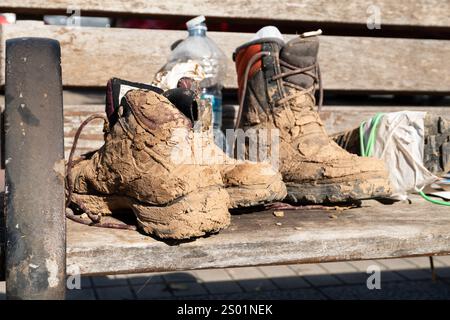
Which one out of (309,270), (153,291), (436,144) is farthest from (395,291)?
(436,144)

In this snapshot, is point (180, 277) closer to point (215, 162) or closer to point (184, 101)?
point (215, 162)

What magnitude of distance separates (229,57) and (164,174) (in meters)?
1.17

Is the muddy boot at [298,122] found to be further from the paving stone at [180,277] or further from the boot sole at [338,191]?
the paving stone at [180,277]

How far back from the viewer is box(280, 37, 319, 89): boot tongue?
5.18 ft

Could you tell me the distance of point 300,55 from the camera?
1602mm

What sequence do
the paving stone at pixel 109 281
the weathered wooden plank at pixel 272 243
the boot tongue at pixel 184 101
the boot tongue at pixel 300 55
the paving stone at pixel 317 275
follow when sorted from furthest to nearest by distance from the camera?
the paving stone at pixel 317 275 → the paving stone at pixel 109 281 → the boot tongue at pixel 300 55 → the boot tongue at pixel 184 101 → the weathered wooden plank at pixel 272 243

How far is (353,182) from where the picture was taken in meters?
1.39

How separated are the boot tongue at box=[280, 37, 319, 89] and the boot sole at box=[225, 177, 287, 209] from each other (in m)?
0.46

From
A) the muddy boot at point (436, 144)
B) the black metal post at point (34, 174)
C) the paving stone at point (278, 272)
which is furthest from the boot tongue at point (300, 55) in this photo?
the paving stone at point (278, 272)

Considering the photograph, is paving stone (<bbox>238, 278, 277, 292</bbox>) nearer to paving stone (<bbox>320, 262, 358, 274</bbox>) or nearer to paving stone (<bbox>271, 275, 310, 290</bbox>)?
paving stone (<bbox>271, 275, 310, 290</bbox>)

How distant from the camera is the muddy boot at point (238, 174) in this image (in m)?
1.23

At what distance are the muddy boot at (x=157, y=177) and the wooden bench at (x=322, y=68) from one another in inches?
1.8

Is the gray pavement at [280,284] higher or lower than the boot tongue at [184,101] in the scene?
lower

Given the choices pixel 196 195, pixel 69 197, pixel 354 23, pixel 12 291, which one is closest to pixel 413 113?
pixel 354 23
